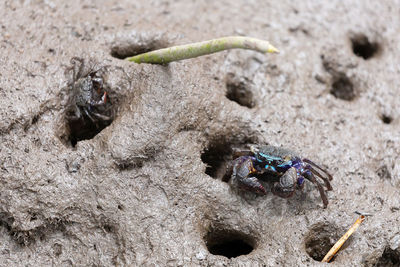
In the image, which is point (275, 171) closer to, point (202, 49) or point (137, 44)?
point (202, 49)

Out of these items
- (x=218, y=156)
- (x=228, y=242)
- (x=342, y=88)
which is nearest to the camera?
(x=228, y=242)

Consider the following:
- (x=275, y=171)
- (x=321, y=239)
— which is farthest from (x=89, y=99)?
(x=321, y=239)

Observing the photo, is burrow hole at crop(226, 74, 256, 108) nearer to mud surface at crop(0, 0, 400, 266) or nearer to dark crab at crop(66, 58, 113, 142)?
mud surface at crop(0, 0, 400, 266)

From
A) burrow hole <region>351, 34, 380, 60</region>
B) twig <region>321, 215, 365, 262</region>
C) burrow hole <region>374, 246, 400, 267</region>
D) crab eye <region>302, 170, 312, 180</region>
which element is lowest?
burrow hole <region>374, 246, 400, 267</region>

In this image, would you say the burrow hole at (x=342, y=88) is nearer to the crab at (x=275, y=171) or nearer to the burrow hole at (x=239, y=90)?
the burrow hole at (x=239, y=90)

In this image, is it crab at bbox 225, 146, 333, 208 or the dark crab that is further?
the dark crab

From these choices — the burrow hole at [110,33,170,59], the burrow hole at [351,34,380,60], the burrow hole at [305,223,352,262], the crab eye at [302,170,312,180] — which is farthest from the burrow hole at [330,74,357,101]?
the burrow hole at [110,33,170,59]

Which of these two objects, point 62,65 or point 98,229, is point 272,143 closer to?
point 98,229
